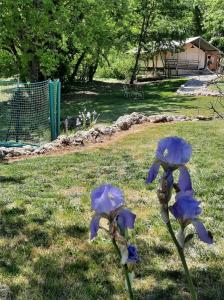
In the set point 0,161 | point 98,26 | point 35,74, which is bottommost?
point 0,161

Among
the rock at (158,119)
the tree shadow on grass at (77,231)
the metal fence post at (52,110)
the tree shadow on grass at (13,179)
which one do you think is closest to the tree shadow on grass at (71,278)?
the tree shadow on grass at (77,231)

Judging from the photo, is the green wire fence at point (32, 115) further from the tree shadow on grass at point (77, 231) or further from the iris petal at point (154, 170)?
the iris petal at point (154, 170)

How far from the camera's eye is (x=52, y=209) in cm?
629

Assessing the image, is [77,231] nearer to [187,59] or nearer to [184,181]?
[184,181]

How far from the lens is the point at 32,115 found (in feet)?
47.0

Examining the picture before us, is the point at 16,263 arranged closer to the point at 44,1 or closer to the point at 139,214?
the point at 139,214

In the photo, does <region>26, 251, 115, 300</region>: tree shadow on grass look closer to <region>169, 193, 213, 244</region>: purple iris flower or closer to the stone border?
<region>169, 193, 213, 244</region>: purple iris flower

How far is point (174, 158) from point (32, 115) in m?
13.2

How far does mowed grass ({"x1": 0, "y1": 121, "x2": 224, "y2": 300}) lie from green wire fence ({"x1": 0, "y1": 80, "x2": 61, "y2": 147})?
411 centimetres

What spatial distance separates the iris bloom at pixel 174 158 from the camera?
136cm

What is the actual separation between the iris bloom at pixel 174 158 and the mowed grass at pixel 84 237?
9.38 feet

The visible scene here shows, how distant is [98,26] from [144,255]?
1949 cm

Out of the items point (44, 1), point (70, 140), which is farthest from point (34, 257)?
point (44, 1)

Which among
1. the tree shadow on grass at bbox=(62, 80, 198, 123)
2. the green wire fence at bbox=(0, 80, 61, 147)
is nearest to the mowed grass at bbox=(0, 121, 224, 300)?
the green wire fence at bbox=(0, 80, 61, 147)
